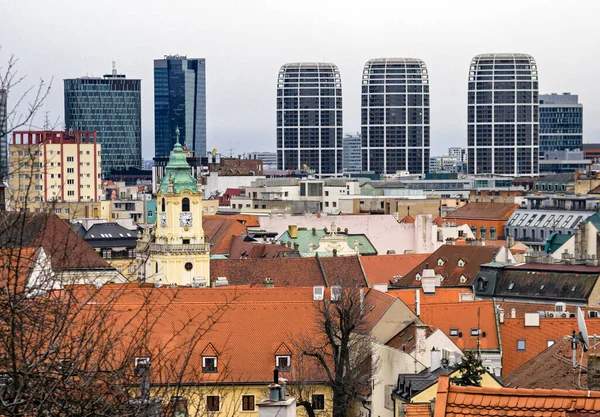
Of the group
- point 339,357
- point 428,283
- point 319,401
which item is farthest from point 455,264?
point 319,401

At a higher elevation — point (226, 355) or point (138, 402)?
point (138, 402)

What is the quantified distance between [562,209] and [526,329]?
9646 cm

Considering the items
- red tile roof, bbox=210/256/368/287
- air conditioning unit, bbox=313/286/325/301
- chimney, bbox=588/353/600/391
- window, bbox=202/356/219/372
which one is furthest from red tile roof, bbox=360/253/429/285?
chimney, bbox=588/353/600/391

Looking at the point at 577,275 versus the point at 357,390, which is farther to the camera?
the point at 577,275

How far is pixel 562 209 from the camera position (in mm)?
155750

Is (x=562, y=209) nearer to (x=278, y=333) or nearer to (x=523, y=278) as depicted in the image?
(x=523, y=278)

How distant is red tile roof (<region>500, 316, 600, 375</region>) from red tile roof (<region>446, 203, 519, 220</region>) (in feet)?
356

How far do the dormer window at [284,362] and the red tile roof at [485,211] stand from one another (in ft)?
385

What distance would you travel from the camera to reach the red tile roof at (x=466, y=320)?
200 ft

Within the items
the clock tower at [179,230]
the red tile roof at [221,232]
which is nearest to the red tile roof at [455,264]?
the clock tower at [179,230]

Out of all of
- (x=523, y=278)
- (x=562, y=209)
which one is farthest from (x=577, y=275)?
(x=562, y=209)

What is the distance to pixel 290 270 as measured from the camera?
9288 cm

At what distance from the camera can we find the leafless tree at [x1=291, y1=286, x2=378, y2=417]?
4906 centimetres

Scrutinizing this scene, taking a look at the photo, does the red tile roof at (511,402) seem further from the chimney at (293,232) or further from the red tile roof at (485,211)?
the red tile roof at (485,211)
